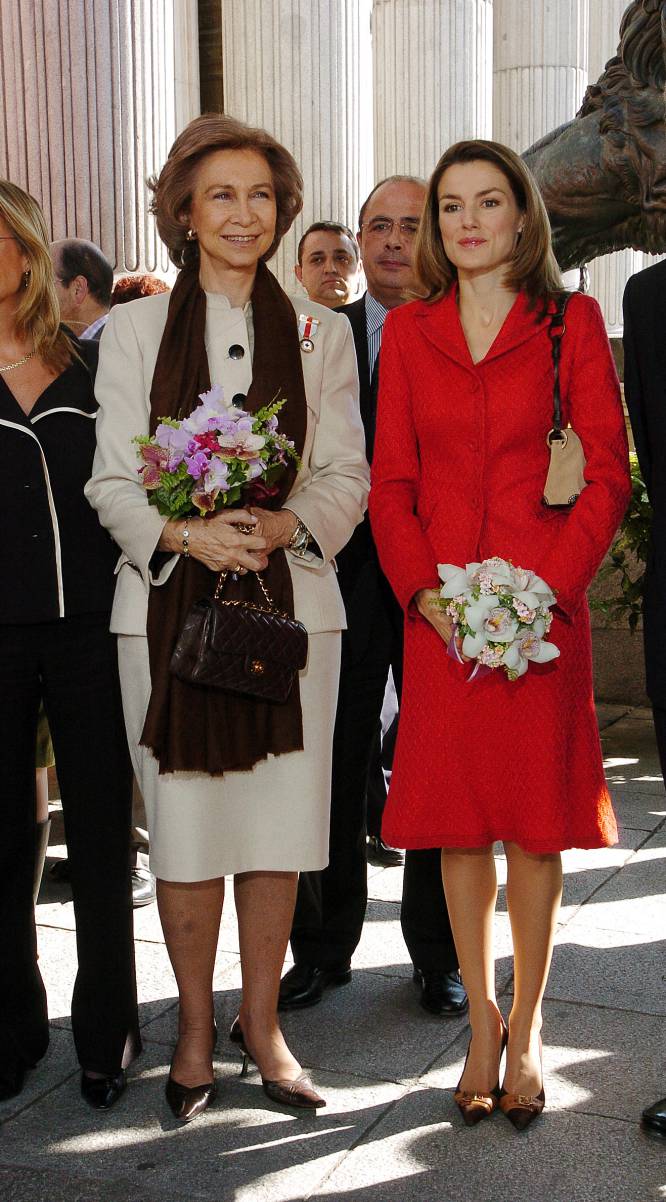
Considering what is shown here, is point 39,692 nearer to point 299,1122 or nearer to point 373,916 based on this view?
point 299,1122

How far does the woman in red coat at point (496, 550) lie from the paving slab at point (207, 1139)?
34 centimetres

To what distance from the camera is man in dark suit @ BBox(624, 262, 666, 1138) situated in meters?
3.12

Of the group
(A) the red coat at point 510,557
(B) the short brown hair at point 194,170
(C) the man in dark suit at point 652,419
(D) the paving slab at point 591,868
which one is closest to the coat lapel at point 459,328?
(A) the red coat at point 510,557

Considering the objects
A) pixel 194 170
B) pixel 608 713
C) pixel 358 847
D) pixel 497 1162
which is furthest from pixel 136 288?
pixel 497 1162

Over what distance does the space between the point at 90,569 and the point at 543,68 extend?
13.8 meters

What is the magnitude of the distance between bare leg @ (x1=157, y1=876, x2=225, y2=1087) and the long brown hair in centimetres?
136

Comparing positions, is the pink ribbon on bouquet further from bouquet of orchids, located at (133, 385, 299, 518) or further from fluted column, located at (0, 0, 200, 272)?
fluted column, located at (0, 0, 200, 272)

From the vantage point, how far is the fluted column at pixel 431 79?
11.9m

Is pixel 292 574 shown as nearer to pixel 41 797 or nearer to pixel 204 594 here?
pixel 204 594

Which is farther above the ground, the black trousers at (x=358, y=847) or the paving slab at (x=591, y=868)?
the black trousers at (x=358, y=847)

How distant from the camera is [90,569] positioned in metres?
3.49

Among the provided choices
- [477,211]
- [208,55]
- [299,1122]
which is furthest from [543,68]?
[299,1122]

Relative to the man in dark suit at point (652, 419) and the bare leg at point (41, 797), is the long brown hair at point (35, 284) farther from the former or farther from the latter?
the man in dark suit at point (652, 419)

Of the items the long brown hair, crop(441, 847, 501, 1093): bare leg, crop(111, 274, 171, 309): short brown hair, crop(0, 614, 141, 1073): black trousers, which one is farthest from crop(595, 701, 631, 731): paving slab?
the long brown hair
